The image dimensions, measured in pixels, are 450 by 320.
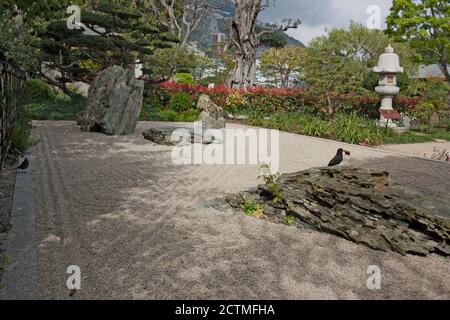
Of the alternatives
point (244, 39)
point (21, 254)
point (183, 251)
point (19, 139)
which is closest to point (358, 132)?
point (19, 139)

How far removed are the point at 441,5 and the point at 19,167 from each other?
19399 millimetres

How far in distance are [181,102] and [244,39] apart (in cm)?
629

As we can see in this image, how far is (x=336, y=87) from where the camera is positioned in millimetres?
15891

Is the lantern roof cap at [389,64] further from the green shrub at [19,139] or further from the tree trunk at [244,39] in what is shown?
the green shrub at [19,139]

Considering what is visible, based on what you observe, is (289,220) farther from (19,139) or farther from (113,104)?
(113,104)

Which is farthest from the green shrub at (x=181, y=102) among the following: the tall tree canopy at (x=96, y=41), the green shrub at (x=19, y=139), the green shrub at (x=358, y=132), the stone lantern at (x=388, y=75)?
the green shrub at (x=19, y=139)

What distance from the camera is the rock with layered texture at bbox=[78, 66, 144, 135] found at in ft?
35.6

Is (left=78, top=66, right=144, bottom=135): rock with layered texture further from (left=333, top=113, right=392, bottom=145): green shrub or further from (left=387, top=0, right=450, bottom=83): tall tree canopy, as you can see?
(left=387, top=0, right=450, bottom=83): tall tree canopy

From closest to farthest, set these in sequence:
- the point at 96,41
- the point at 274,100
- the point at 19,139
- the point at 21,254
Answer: the point at 21,254 < the point at 19,139 < the point at 96,41 < the point at 274,100

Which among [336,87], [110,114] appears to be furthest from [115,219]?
[336,87]

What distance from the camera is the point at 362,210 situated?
171 inches

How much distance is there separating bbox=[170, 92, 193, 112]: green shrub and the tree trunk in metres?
5.32

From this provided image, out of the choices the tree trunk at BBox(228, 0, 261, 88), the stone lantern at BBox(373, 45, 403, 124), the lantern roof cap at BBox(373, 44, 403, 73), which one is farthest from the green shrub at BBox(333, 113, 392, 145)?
the tree trunk at BBox(228, 0, 261, 88)
